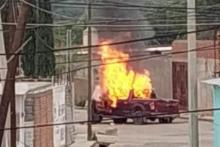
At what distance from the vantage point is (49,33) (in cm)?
2947

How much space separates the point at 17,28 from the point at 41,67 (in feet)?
56.4

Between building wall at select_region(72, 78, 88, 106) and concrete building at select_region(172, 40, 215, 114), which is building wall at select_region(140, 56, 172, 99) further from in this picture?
building wall at select_region(72, 78, 88, 106)

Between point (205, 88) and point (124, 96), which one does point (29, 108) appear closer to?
point (124, 96)

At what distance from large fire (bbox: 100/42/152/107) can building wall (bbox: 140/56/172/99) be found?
5.16ft

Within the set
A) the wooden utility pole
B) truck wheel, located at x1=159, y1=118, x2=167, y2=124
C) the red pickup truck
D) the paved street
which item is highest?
the wooden utility pole

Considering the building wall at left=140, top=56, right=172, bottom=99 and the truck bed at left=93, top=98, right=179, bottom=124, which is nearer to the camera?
the truck bed at left=93, top=98, right=179, bottom=124

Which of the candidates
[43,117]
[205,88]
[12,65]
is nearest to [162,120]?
[205,88]

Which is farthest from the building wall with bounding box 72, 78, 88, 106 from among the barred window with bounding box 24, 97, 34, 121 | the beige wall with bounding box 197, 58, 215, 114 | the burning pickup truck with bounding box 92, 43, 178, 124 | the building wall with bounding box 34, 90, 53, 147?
the barred window with bounding box 24, 97, 34, 121

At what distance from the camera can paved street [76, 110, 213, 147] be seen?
31000mm

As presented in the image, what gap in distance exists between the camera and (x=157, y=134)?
3506 cm

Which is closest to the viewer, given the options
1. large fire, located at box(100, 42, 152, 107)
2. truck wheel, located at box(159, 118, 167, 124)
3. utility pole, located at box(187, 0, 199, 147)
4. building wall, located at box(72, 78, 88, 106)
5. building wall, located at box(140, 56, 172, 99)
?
utility pole, located at box(187, 0, 199, 147)

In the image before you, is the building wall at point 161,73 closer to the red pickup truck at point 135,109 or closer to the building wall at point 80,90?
the building wall at point 80,90

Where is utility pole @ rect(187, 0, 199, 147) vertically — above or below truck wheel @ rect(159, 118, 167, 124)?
above

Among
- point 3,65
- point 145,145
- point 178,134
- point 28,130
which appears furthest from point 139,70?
point 3,65
